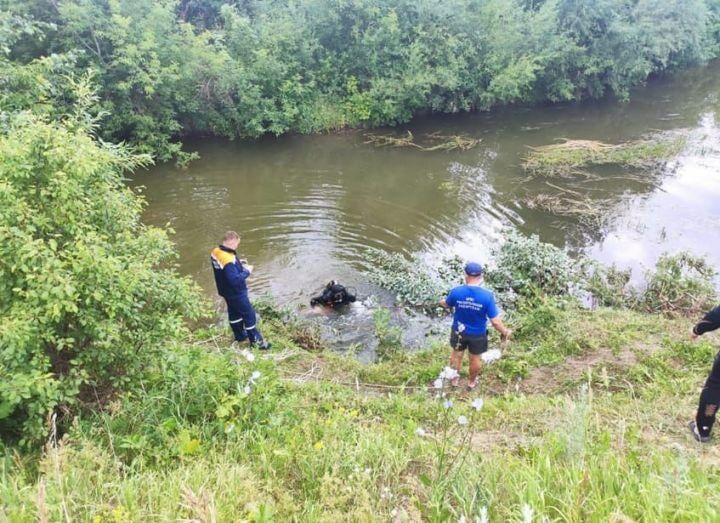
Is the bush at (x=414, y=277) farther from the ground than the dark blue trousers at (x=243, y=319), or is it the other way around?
the dark blue trousers at (x=243, y=319)

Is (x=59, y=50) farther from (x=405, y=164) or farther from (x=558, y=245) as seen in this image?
(x=558, y=245)

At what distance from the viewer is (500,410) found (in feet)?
16.1

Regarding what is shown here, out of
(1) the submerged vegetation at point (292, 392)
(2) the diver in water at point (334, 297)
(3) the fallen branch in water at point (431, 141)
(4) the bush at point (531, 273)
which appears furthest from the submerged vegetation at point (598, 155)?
(2) the diver in water at point (334, 297)

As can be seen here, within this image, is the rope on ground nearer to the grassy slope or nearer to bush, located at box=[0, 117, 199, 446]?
the grassy slope

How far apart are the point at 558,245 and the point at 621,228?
5.98ft

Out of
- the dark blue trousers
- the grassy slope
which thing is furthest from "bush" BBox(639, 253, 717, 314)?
the dark blue trousers

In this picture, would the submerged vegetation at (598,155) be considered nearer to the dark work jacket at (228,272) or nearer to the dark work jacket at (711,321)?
the dark work jacket at (711,321)

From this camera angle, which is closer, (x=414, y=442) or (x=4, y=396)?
(x=4, y=396)

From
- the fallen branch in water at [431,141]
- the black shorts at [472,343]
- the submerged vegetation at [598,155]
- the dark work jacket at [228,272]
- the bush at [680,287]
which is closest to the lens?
the black shorts at [472,343]

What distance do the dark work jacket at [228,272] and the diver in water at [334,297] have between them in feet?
6.33

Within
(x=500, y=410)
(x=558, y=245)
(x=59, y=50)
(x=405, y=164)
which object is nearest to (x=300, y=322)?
(x=500, y=410)

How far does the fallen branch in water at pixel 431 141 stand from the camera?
1786 centimetres

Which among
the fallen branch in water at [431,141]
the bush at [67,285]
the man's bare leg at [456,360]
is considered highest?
the bush at [67,285]

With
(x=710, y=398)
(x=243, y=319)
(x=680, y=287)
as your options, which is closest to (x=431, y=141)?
(x=680, y=287)
